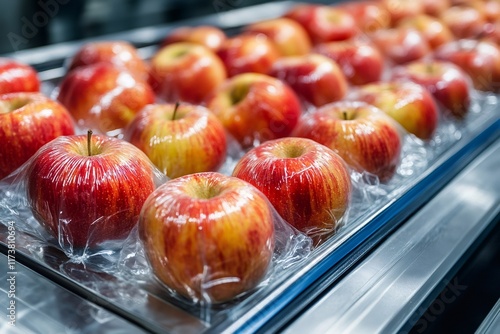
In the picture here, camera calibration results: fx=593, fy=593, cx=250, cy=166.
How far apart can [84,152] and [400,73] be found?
3.02 ft

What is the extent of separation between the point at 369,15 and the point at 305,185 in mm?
1388

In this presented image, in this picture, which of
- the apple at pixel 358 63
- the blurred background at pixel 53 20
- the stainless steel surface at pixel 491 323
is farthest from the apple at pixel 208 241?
the blurred background at pixel 53 20

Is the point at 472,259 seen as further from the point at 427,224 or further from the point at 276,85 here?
the point at 276,85

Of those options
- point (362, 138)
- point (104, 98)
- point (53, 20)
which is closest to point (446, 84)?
point (362, 138)

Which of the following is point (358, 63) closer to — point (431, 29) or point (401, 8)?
point (431, 29)

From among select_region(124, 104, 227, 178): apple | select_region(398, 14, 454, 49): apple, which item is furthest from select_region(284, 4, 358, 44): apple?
select_region(124, 104, 227, 178): apple

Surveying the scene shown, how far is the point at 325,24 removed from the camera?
194cm

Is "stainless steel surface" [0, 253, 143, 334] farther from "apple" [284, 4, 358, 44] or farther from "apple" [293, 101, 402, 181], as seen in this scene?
"apple" [284, 4, 358, 44]

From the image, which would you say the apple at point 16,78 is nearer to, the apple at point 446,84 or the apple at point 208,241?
the apple at point 208,241

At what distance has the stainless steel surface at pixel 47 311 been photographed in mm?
753

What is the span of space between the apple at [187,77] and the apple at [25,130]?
Result: 450mm

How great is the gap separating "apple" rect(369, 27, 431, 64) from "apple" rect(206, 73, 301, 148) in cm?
61

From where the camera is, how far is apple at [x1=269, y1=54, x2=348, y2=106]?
1.46m

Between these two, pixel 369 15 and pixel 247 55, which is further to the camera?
pixel 369 15
